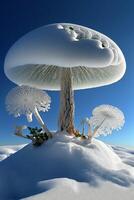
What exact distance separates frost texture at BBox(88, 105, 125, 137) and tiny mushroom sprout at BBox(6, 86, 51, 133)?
131 centimetres

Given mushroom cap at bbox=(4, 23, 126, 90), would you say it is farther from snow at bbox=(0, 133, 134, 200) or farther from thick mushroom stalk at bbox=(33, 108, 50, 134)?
snow at bbox=(0, 133, 134, 200)

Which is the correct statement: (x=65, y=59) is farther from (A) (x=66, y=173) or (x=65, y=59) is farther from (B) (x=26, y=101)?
(A) (x=66, y=173)

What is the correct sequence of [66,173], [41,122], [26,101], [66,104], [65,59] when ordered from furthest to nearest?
[66,104], [41,122], [26,101], [65,59], [66,173]

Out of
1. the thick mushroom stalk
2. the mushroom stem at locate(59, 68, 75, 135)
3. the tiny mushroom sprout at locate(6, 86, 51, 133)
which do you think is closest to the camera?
the tiny mushroom sprout at locate(6, 86, 51, 133)

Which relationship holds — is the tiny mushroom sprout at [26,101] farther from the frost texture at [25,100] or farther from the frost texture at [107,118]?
the frost texture at [107,118]

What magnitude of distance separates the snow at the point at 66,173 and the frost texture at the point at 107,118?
453mm

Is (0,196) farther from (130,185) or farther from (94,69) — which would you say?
(94,69)

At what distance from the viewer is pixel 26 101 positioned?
7469 millimetres

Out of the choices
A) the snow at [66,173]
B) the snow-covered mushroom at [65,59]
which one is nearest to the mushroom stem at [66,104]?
the snow-covered mushroom at [65,59]

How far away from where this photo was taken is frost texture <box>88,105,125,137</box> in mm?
8008

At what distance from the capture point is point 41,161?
22.8 feet

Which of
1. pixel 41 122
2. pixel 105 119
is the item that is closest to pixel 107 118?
pixel 105 119

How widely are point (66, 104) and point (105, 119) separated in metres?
1.16

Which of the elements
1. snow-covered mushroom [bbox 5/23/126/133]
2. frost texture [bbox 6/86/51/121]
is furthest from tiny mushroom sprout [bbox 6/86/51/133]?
snow-covered mushroom [bbox 5/23/126/133]
